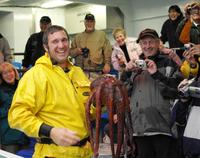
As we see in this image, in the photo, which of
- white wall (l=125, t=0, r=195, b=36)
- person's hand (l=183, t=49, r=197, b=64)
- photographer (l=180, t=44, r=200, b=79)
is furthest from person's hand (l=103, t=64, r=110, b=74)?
white wall (l=125, t=0, r=195, b=36)

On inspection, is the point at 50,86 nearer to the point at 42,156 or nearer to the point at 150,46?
the point at 42,156

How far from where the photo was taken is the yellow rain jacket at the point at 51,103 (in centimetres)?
212

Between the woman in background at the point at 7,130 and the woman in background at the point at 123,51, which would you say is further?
the woman in background at the point at 123,51

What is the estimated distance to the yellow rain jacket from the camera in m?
2.12

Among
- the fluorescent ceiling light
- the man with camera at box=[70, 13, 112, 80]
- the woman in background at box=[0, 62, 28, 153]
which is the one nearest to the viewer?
the woman in background at box=[0, 62, 28, 153]

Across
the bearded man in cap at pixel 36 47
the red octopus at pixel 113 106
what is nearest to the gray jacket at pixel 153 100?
the red octopus at pixel 113 106

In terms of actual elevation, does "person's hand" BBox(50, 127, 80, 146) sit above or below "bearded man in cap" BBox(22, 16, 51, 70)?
below

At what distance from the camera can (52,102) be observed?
86.0 inches

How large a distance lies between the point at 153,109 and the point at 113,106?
131 cm

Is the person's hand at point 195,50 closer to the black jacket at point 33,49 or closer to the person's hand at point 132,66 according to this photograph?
the person's hand at point 132,66

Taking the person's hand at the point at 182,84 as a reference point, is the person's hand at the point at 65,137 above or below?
below

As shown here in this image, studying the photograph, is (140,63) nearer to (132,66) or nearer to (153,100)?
(132,66)

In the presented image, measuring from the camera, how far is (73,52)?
17.8 feet

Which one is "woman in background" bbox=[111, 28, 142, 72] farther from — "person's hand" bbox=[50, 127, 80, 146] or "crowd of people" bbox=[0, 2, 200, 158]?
"person's hand" bbox=[50, 127, 80, 146]
